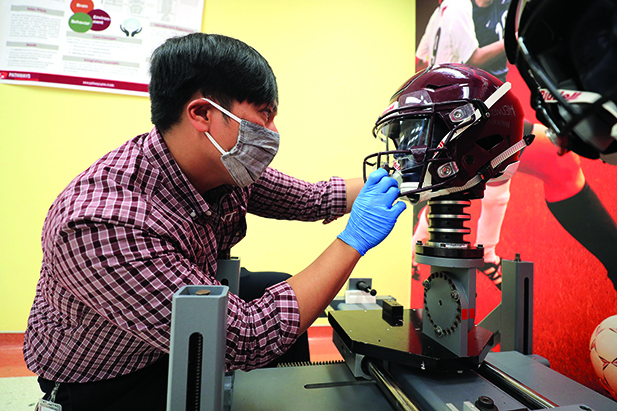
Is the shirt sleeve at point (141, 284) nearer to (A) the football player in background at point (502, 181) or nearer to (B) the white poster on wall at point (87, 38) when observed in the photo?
(A) the football player in background at point (502, 181)

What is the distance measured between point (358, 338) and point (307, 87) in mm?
2005

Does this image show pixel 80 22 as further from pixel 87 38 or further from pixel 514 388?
pixel 514 388

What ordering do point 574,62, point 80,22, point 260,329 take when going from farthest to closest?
point 80,22
point 260,329
point 574,62

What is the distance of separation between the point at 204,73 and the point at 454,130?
2.19 feet

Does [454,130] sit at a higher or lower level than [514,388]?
higher

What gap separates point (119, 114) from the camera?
2.12 metres

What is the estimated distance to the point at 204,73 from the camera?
828mm

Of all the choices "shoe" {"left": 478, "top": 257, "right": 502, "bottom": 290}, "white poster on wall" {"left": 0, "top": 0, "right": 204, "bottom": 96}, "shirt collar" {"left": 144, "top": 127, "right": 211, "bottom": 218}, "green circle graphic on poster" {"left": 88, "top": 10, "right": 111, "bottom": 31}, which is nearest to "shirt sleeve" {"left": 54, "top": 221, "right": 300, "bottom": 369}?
"shirt collar" {"left": 144, "top": 127, "right": 211, "bottom": 218}

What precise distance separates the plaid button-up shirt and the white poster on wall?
1594 millimetres

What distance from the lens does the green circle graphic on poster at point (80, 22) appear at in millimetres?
2043

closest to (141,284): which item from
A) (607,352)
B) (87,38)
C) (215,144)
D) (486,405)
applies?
(215,144)

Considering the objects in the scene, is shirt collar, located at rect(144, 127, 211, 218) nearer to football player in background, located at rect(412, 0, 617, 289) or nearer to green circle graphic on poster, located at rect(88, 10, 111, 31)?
football player in background, located at rect(412, 0, 617, 289)

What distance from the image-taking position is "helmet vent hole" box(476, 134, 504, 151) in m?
0.78

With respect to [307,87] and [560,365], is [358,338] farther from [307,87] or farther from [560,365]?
[307,87]
